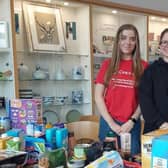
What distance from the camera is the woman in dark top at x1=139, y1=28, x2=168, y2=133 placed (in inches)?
71.8

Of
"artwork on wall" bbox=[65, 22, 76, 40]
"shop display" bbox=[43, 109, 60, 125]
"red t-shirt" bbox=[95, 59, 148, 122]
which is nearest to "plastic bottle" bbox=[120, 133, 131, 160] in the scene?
"red t-shirt" bbox=[95, 59, 148, 122]

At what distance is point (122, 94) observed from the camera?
2.01 meters

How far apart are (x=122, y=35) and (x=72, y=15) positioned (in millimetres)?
1531

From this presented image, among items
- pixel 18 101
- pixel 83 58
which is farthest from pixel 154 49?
pixel 18 101

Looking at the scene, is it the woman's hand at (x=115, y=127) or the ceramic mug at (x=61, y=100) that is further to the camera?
the ceramic mug at (x=61, y=100)

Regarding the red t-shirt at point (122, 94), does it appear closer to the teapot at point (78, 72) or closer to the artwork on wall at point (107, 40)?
the teapot at point (78, 72)

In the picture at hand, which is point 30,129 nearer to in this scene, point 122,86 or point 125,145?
point 125,145

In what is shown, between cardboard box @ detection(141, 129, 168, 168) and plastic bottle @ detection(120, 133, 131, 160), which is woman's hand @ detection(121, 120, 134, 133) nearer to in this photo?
plastic bottle @ detection(120, 133, 131, 160)

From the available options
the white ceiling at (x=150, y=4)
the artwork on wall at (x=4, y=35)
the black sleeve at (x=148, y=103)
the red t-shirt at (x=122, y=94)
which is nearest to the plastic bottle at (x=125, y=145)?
the black sleeve at (x=148, y=103)

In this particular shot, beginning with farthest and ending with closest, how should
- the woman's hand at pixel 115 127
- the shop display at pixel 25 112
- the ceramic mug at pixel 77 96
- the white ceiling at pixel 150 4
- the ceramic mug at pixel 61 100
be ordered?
the white ceiling at pixel 150 4 < the ceramic mug at pixel 77 96 < the ceramic mug at pixel 61 100 < the woman's hand at pixel 115 127 < the shop display at pixel 25 112

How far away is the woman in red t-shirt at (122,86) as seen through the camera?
1987mm

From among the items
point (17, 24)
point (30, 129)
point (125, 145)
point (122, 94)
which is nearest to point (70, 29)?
point (17, 24)

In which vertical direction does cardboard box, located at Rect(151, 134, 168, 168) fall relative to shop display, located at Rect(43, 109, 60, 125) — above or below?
above

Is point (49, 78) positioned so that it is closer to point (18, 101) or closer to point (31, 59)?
point (31, 59)
